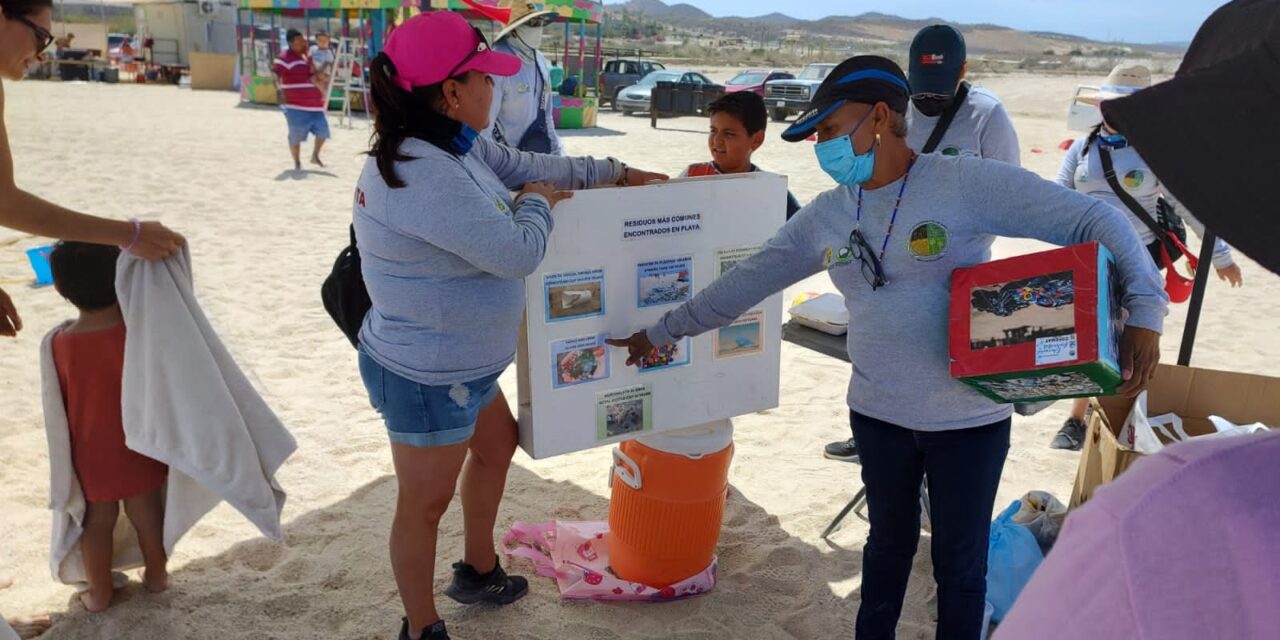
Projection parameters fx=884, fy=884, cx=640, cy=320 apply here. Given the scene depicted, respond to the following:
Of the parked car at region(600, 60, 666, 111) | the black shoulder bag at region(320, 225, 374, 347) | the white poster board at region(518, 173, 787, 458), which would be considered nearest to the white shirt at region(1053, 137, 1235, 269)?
the white poster board at region(518, 173, 787, 458)

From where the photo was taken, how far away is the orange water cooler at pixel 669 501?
122 inches

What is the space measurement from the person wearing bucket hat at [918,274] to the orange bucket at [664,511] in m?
0.70

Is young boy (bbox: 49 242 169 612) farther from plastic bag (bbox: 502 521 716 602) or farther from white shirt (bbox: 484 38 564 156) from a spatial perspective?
white shirt (bbox: 484 38 564 156)

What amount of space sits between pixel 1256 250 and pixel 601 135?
60.5 ft

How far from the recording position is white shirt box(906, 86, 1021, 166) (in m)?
3.57

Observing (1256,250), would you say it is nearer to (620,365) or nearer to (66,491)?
(620,365)

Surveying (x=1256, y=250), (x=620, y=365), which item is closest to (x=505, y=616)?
(x=620, y=365)

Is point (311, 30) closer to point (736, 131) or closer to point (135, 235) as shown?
point (736, 131)

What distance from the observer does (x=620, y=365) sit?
9.48ft

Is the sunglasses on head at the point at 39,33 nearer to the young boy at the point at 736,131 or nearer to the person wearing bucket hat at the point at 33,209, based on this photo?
the person wearing bucket hat at the point at 33,209

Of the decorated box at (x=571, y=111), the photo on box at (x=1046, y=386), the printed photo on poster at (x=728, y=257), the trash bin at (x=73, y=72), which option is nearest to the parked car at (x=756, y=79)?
the decorated box at (x=571, y=111)

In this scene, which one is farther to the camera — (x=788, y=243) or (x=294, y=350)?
(x=294, y=350)

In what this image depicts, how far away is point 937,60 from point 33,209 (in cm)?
321

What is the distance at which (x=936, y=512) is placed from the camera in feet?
8.04
